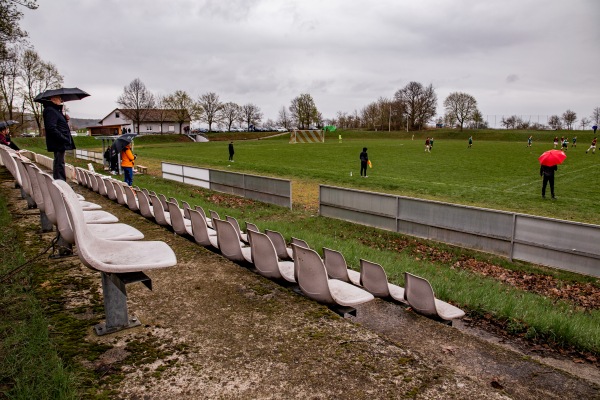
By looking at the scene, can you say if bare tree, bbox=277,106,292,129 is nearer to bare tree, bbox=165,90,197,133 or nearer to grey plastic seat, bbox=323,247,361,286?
bare tree, bbox=165,90,197,133

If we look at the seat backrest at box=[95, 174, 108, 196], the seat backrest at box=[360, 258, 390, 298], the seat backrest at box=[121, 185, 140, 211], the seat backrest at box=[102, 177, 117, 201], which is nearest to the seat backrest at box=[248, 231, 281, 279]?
the seat backrest at box=[360, 258, 390, 298]

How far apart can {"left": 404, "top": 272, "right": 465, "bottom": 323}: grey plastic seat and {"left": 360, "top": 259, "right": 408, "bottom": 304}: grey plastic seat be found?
0.16m

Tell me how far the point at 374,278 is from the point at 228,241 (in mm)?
1749

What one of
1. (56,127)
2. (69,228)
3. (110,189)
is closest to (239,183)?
(110,189)

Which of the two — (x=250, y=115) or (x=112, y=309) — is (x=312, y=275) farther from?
(x=250, y=115)

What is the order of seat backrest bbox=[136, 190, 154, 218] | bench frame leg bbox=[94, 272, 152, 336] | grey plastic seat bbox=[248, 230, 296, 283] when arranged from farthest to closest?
seat backrest bbox=[136, 190, 154, 218]
grey plastic seat bbox=[248, 230, 296, 283]
bench frame leg bbox=[94, 272, 152, 336]

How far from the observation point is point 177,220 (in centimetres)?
613

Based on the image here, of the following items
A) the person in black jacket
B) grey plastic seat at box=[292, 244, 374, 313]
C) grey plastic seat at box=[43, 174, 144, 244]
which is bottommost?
grey plastic seat at box=[292, 244, 374, 313]

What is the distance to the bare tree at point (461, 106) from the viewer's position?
106 m

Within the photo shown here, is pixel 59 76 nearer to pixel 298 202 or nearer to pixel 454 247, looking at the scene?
pixel 298 202

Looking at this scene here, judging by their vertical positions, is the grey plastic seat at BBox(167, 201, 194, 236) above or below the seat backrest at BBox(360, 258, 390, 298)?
above

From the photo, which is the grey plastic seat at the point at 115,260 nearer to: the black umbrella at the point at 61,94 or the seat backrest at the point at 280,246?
the seat backrest at the point at 280,246

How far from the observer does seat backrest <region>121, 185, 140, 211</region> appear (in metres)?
8.17

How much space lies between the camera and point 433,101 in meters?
109
